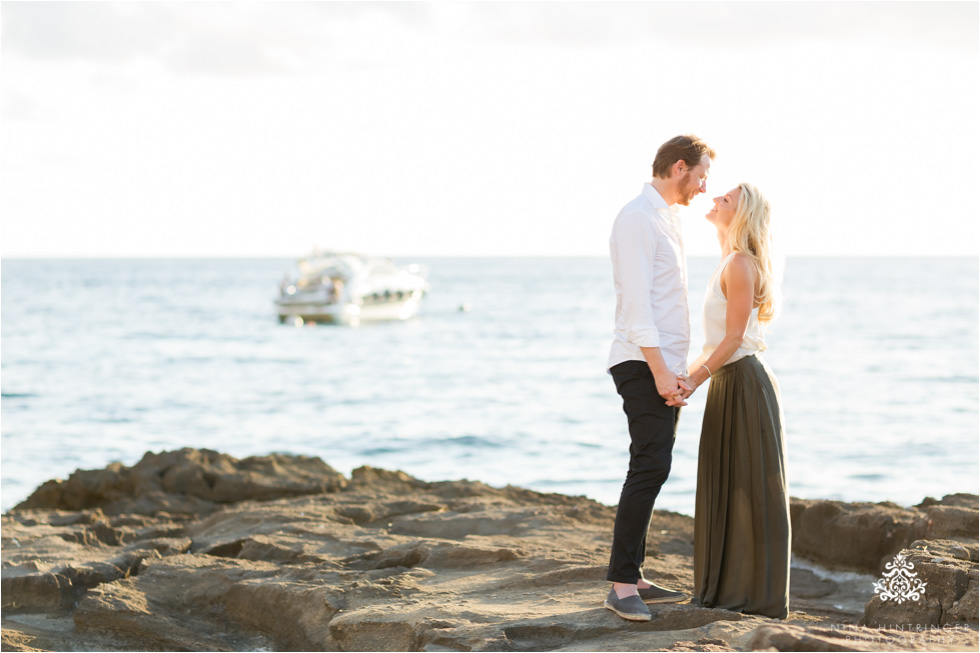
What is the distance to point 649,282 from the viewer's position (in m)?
3.44

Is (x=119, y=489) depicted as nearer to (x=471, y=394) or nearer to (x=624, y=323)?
(x=624, y=323)

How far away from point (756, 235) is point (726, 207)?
19 cm

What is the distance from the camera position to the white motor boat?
40.0 m

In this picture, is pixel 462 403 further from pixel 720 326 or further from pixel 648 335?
pixel 648 335

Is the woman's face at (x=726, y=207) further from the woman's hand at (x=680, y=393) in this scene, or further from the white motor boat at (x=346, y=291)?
the white motor boat at (x=346, y=291)

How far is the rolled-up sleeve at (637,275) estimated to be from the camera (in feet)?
11.2

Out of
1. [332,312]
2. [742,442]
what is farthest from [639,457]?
[332,312]

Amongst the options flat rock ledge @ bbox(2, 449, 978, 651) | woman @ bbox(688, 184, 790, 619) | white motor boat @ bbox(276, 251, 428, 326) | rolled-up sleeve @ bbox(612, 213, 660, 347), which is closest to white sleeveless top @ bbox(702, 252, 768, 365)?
woman @ bbox(688, 184, 790, 619)

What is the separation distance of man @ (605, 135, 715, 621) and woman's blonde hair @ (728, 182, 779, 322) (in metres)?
0.20

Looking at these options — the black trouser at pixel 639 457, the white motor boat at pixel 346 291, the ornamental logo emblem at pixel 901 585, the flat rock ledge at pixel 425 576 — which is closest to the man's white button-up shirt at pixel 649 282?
the black trouser at pixel 639 457

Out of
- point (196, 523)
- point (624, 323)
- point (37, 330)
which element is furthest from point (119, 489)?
point (37, 330)

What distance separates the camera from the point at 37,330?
3591cm

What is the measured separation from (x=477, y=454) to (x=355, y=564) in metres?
7.23

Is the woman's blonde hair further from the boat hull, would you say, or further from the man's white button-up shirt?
the boat hull
